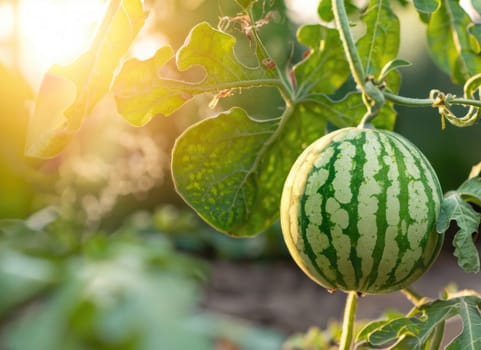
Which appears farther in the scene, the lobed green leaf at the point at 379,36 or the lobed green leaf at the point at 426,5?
the lobed green leaf at the point at 379,36

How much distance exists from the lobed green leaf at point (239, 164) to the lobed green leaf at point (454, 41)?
268 millimetres

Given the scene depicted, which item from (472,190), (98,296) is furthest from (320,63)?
(98,296)

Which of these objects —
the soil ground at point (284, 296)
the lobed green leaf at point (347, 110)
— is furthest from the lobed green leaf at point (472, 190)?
the soil ground at point (284, 296)

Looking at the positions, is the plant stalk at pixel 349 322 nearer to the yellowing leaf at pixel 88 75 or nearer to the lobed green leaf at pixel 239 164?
the lobed green leaf at pixel 239 164

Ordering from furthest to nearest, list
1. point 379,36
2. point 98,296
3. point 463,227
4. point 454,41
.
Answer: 1. point 98,296
2. point 454,41
3. point 379,36
4. point 463,227

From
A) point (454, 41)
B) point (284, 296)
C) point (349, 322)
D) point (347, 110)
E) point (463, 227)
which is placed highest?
point (454, 41)

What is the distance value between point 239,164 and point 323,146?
0.93 feet

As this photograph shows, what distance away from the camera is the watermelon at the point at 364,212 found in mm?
928

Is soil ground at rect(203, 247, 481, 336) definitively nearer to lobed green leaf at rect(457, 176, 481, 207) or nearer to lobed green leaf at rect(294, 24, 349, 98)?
lobed green leaf at rect(294, 24, 349, 98)

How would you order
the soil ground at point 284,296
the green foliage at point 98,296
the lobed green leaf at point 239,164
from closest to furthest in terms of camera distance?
the lobed green leaf at point 239,164
the green foliage at point 98,296
the soil ground at point 284,296

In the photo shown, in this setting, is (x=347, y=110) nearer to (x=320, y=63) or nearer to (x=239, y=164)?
(x=320, y=63)

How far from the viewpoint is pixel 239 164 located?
4.08 ft

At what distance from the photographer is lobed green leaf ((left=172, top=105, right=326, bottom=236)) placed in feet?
3.87

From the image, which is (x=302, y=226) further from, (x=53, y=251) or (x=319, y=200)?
(x=53, y=251)
